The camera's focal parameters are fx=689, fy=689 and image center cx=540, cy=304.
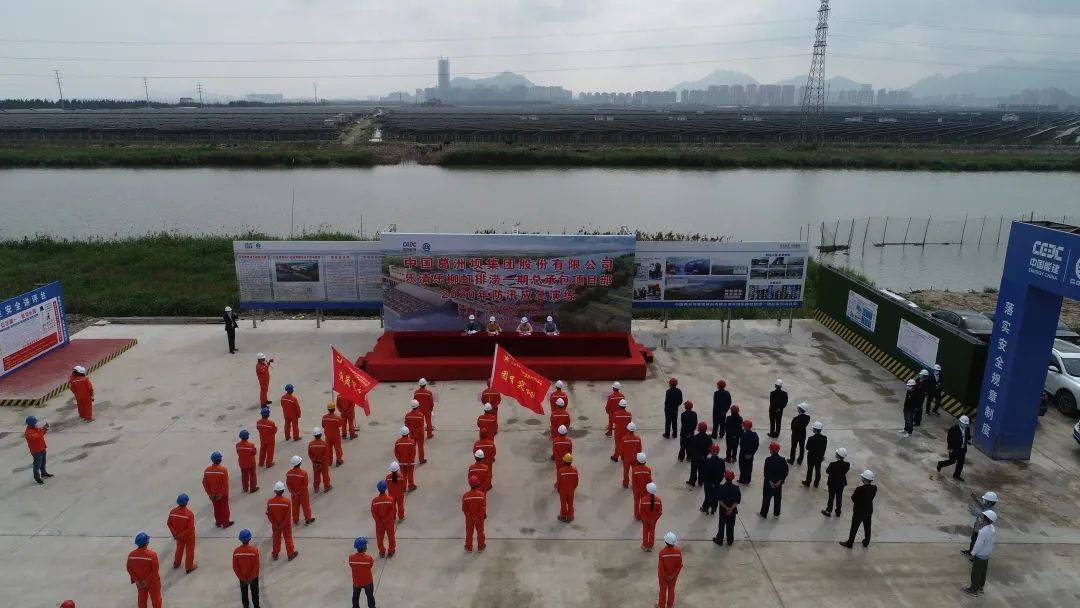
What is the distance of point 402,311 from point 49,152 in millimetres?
61994

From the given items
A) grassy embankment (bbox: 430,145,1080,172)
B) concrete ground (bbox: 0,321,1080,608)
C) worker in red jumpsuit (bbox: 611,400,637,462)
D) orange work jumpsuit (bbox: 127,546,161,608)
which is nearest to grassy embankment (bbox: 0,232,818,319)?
concrete ground (bbox: 0,321,1080,608)

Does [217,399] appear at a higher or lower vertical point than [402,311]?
lower

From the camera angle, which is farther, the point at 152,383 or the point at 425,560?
the point at 152,383

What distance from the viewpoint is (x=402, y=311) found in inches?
676

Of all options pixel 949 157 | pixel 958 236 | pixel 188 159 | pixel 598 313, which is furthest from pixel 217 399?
pixel 949 157

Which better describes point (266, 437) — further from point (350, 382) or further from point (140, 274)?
point (140, 274)

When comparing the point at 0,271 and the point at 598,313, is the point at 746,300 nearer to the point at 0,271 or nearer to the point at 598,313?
the point at 598,313

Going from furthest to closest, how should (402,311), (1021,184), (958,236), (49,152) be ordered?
(49,152) → (1021,184) → (958,236) → (402,311)

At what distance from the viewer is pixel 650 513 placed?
913 cm

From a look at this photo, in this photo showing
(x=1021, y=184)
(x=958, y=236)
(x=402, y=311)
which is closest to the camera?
(x=402, y=311)

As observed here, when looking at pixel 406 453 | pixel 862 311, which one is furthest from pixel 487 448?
pixel 862 311

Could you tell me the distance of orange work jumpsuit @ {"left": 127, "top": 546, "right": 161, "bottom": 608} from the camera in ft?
25.0

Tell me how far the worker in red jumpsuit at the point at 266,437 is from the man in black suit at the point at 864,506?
8.81 metres

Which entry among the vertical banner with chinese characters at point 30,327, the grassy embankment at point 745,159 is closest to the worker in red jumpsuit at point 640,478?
the vertical banner with chinese characters at point 30,327
